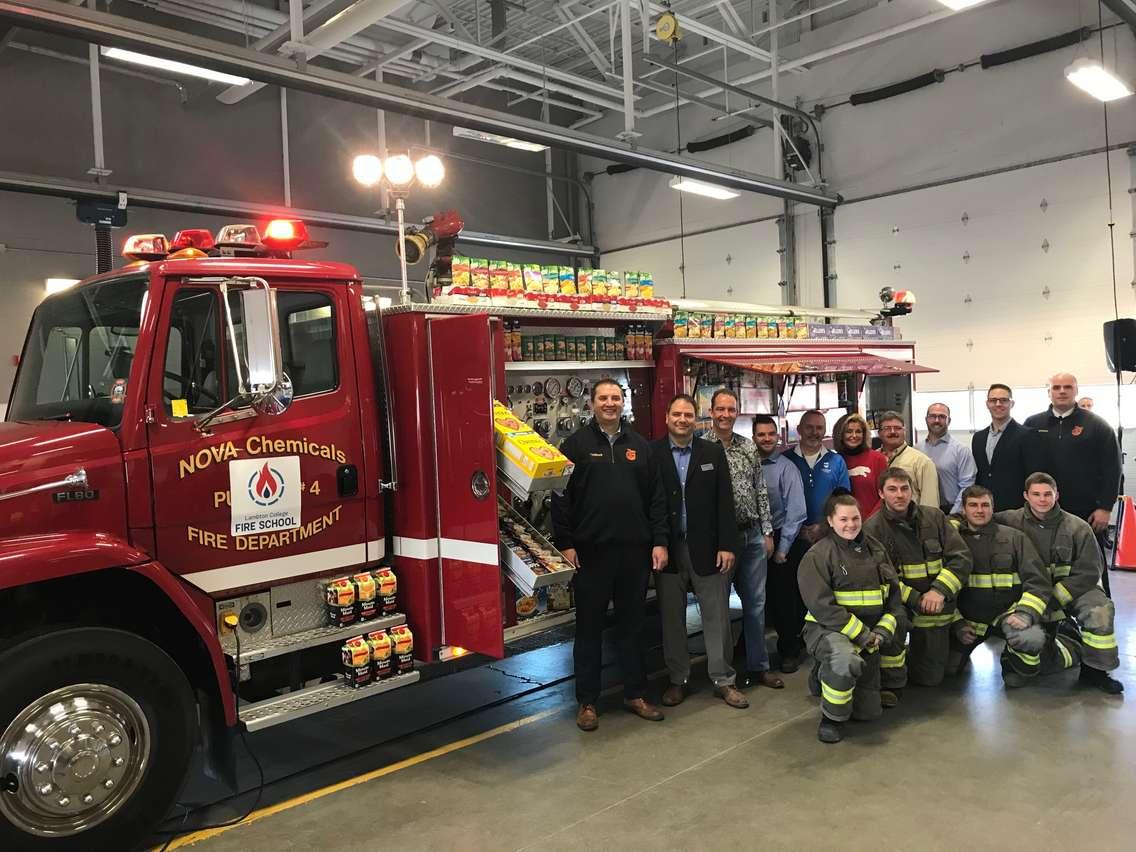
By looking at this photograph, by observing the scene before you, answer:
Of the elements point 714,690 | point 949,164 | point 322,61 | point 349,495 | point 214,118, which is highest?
point 322,61

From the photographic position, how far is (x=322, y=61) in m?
12.7

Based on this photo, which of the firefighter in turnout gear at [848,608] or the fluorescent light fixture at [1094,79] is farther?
the fluorescent light fixture at [1094,79]

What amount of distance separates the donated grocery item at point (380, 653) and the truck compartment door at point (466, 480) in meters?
0.34

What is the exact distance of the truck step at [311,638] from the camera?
4.05 meters

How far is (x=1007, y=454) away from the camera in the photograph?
6910 mm

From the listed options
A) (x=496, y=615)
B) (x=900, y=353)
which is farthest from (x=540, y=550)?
(x=900, y=353)

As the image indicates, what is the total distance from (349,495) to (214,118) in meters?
9.96

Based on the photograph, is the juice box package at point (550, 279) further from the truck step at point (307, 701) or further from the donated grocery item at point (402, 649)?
the truck step at point (307, 701)

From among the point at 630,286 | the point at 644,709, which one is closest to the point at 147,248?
the point at 630,286

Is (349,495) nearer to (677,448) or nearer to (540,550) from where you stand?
(540,550)

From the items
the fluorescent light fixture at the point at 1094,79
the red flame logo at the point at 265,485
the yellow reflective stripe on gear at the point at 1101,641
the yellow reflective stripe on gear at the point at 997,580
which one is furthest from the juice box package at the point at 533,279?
the fluorescent light fixture at the point at 1094,79

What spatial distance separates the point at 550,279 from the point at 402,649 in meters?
2.46

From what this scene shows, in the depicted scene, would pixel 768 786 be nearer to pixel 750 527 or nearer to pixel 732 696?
pixel 732 696

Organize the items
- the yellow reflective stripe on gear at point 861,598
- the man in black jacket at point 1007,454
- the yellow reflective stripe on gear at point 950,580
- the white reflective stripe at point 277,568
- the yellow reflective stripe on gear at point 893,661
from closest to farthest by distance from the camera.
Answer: the white reflective stripe at point 277,568 → the yellow reflective stripe on gear at point 861,598 → the yellow reflective stripe on gear at point 893,661 → the yellow reflective stripe on gear at point 950,580 → the man in black jacket at point 1007,454
